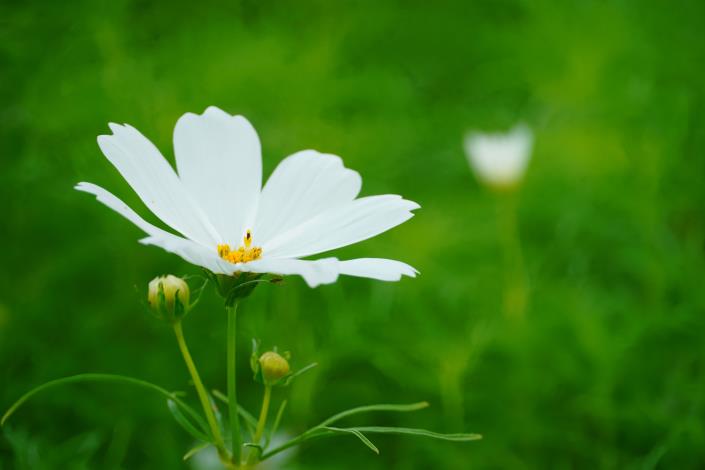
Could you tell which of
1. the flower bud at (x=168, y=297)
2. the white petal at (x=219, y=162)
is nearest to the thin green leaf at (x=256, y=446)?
the flower bud at (x=168, y=297)

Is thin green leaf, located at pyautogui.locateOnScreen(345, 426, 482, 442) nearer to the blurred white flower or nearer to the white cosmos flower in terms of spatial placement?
the white cosmos flower

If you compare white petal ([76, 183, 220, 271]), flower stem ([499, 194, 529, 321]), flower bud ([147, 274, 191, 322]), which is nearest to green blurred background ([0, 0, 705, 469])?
flower stem ([499, 194, 529, 321])

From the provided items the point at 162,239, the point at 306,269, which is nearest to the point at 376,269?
the point at 306,269

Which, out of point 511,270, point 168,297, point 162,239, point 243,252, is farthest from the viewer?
point 511,270

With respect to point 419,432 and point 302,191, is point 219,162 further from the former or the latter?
point 419,432

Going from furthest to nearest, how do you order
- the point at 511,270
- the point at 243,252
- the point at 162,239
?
the point at 511,270 → the point at 243,252 → the point at 162,239

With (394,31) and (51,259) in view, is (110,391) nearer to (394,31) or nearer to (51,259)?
(51,259)
